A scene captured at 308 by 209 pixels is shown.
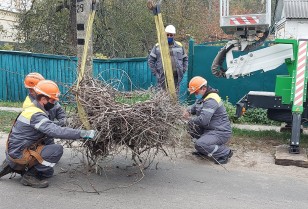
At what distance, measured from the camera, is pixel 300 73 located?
250 inches

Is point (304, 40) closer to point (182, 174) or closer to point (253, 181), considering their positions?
point (253, 181)

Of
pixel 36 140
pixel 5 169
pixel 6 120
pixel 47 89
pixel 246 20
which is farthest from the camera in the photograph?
pixel 6 120

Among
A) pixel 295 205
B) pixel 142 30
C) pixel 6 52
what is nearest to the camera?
pixel 295 205

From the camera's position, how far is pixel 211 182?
201 inches

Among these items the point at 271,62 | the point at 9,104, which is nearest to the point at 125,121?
the point at 271,62

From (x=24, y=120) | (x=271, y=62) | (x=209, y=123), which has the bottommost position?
(x=209, y=123)

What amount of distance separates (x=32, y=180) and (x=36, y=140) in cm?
46

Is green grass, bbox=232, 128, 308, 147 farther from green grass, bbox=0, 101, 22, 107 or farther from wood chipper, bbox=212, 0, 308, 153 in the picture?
green grass, bbox=0, 101, 22, 107

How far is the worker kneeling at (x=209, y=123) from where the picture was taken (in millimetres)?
5812

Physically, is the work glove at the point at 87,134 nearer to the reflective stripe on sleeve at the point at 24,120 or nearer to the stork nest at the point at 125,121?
the stork nest at the point at 125,121

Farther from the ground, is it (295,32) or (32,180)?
(295,32)

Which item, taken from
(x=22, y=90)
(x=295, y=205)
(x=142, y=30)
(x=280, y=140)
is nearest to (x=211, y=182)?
(x=295, y=205)

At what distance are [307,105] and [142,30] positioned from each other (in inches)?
436

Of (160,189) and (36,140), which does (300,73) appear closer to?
(160,189)
